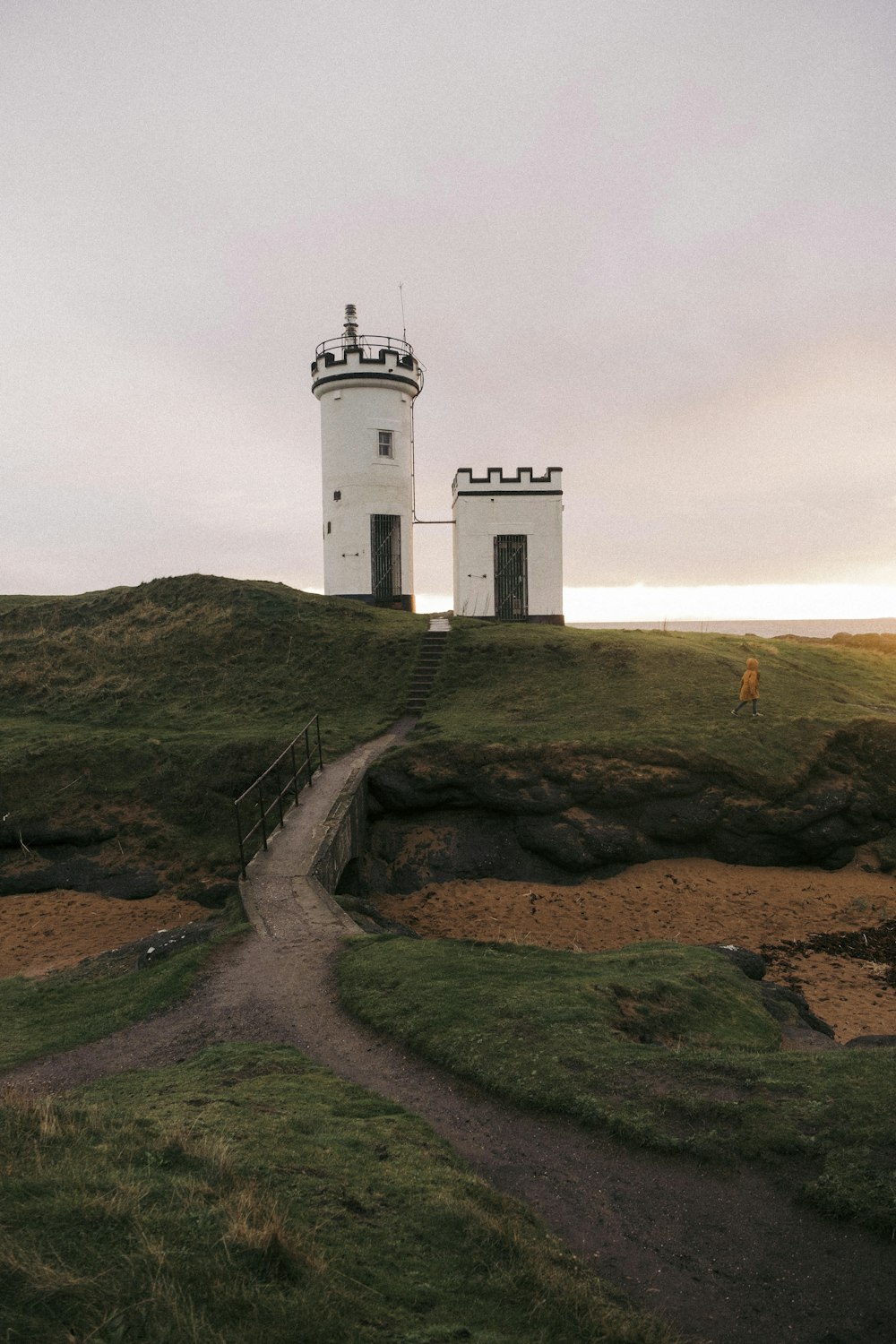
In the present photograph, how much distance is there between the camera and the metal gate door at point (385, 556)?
36.0 metres

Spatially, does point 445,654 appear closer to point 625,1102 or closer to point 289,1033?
point 289,1033

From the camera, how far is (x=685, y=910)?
16.7m

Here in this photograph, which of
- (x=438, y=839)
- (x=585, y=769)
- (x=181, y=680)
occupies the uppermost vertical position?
(x=181, y=680)

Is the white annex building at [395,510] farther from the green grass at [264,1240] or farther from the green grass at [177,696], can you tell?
the green grass at [264,1240]

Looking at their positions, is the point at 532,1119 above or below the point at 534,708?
below

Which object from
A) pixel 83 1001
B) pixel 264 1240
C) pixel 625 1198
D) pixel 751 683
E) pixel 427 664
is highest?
pixel 427 664

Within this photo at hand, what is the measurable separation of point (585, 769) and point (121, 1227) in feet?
51.6

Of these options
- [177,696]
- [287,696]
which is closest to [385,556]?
[287,696]

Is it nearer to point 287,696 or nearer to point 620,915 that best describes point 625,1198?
point 620,915

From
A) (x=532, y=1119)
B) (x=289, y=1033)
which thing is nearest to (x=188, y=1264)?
(x=532, y=1119)

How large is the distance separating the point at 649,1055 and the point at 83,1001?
7055 mm

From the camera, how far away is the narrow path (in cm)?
512

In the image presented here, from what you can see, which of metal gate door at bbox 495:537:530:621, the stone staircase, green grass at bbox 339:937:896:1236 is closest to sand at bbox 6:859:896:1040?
green grass at bbox 339:937:896:1236

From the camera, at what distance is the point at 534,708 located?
2278cm
